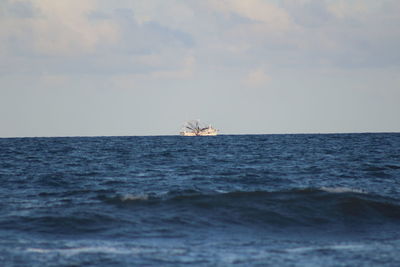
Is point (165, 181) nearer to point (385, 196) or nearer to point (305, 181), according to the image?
point (305, 181)

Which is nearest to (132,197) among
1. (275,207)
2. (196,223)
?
(196,223)

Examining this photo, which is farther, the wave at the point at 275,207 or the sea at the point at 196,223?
the wave at the point at 275,207

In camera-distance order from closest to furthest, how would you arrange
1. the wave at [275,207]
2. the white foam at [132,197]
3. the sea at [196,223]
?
the sea at [196,223] → the wave at [275,207] → the white foam at [132,197]

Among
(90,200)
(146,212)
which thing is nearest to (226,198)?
(146,212)

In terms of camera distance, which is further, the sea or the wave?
the wave

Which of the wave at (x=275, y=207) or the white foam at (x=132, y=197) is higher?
the white foam at (x=132, y=197)

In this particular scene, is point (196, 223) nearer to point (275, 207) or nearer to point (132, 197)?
point (275, 207)

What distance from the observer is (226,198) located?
21.9 m

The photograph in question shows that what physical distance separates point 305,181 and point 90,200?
12798mm

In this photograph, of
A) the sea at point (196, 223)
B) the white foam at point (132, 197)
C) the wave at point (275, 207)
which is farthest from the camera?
the white foam at point (132, 197)

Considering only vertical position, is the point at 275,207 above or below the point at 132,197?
below

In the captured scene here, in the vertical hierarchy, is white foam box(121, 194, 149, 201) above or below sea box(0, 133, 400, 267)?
above

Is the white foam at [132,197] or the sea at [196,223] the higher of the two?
the white foam at [132,197]

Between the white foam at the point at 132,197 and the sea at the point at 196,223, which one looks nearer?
the sea at the point at 196,223
